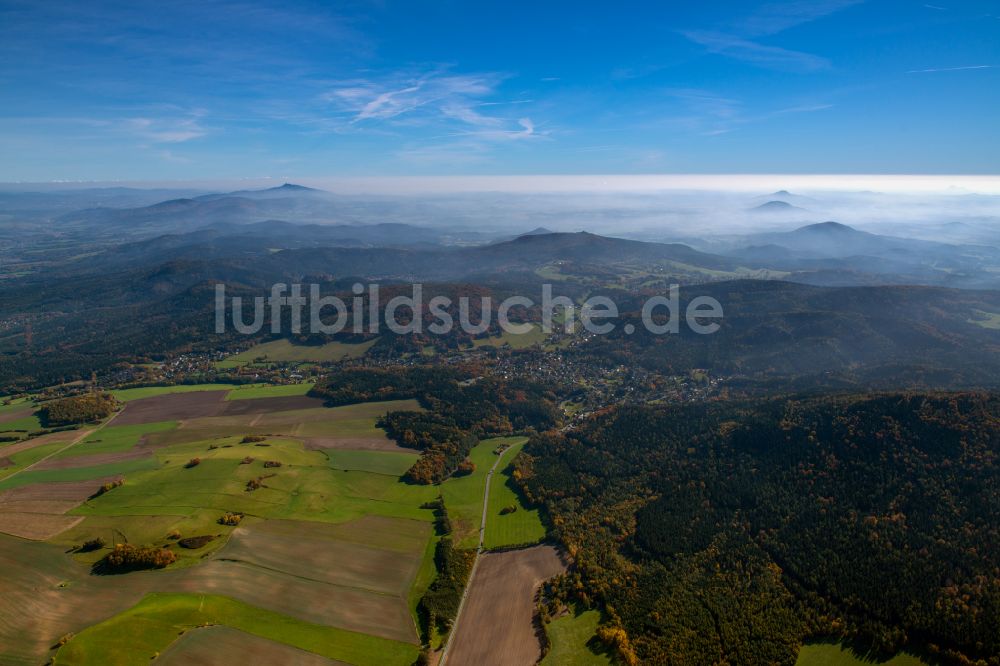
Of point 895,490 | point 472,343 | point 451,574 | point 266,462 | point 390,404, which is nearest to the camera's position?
point 451,574

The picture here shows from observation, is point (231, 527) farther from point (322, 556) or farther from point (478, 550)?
point (478, 550)

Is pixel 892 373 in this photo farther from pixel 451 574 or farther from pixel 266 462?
pixel 266 462

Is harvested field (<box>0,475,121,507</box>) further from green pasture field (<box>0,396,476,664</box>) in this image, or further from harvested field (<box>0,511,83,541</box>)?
harvested field (<box>0,511,83,541</box>)

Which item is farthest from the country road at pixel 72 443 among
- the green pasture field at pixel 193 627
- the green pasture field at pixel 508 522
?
the green pasture field at pixel 508 522

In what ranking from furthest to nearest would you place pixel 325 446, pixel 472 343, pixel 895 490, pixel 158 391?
pixel 472 343 → pixel 158 391 → pixel 325 446 → pixel 895 490

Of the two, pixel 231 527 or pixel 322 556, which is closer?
pixel 322 556

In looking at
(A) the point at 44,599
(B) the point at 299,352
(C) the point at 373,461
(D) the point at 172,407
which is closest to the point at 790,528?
(C) the point at 373,461

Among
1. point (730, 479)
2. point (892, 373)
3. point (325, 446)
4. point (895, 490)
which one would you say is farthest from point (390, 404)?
point (892, 373)
